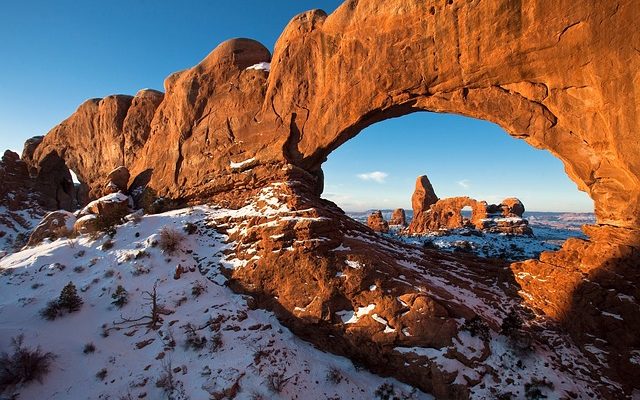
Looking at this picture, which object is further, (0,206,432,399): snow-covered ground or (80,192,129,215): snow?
(80,192,129,215): snow

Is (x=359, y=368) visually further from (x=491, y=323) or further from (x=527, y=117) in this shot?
(x=527, y=117)

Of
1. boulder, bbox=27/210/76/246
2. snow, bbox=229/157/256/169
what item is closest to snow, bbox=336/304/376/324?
snow, bbox=229/157/256/169

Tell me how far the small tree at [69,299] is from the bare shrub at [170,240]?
4.38 meters

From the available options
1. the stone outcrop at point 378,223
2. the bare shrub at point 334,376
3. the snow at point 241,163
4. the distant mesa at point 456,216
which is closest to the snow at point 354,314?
the bare shrub at point 334,376

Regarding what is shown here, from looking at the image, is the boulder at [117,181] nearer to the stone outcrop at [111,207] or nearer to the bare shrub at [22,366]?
the stone outcrop at [111,207]

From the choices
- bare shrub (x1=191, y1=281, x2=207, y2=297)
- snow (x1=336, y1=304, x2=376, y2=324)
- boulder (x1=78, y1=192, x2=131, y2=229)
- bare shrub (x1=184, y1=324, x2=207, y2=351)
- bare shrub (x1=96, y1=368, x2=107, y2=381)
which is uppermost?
boulder (x1=78, y1=192, x2=131, y2=229)

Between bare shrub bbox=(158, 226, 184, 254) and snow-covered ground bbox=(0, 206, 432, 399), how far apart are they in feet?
0.92

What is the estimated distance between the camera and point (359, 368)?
1228cm

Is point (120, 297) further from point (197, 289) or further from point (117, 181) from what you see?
point (117, 181)

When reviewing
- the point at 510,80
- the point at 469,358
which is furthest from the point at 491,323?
the point at 510,80

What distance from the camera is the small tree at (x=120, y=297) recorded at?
15383 millimetres

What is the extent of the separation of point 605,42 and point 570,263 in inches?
355

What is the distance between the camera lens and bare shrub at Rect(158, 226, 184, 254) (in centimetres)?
1806

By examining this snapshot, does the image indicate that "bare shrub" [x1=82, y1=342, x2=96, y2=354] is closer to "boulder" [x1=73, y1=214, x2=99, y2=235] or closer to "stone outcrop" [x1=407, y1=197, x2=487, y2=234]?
"boulder" [x1=73, y1=214, x2=99, y2=235]
